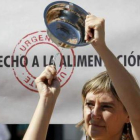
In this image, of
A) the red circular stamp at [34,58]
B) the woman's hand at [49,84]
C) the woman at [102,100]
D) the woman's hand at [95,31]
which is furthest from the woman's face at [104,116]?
the red circular stamp at [34,58]

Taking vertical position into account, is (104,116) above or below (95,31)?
below

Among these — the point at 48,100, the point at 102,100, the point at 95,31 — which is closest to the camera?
the point at 95,31

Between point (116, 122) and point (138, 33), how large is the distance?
2.39 feet

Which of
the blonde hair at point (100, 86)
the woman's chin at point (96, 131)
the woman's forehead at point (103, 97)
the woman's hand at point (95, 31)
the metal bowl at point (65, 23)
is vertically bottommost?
the woman's chin at point (96, 131)

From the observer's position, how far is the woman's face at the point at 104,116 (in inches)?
88.7

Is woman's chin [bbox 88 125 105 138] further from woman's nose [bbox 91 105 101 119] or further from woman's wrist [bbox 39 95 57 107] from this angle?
woman's wrist [bbox 39 95 57 107]

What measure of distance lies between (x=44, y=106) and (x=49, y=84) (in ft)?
0.33

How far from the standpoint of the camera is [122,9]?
→ 2873 millimetres

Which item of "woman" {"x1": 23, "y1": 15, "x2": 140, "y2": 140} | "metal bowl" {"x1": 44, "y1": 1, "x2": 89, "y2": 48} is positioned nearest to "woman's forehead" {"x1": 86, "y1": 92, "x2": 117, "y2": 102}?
"woman" {"x1": 23, "y1": 15, "x2": 140, "y2": 140}

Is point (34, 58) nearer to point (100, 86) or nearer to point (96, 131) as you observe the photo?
point (100, 86)

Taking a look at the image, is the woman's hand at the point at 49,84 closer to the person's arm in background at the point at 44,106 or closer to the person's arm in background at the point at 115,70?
the person's arm in background at the point at 44,106

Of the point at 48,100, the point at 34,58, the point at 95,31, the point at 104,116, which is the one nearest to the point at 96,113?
the point at 104,116

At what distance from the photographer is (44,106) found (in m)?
2.16

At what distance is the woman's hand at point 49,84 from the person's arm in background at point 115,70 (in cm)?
21
